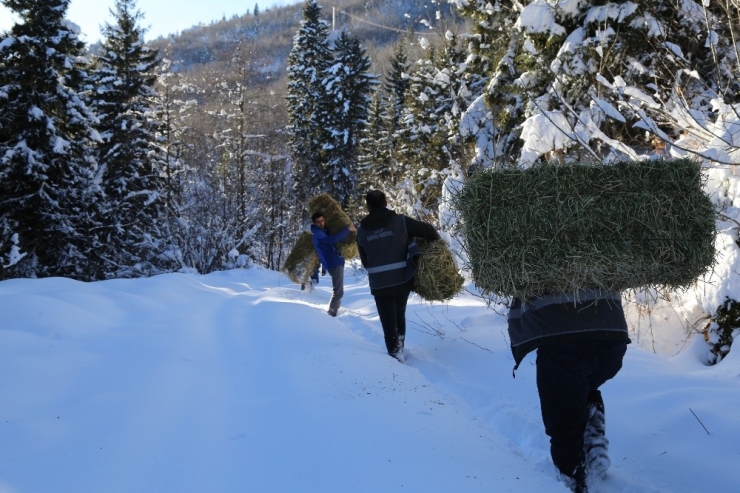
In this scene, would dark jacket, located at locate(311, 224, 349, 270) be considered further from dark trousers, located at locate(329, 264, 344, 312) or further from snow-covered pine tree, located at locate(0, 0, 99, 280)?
snow-covered pine tree, located at locate(0, 0, 99, 280)

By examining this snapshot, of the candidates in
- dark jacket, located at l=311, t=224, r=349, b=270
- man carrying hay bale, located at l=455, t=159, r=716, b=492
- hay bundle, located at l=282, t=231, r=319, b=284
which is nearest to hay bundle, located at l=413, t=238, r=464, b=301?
man carrying hay bale, located at l=455, t=159, r=716, b=492

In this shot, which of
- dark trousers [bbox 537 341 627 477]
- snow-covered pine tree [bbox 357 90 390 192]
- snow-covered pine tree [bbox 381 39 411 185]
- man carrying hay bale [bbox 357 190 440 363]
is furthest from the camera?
snow-covered pine tree [bbox 381 39 411 185]

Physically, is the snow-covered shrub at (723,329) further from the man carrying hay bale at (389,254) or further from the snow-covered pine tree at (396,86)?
the snow-covered pine tree at (396,86)

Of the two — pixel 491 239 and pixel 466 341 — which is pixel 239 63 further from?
pixel 491 239

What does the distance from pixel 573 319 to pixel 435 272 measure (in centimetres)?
300

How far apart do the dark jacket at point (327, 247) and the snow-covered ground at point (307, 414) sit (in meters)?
2.76

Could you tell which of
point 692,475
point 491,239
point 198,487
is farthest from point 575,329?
point 198,487

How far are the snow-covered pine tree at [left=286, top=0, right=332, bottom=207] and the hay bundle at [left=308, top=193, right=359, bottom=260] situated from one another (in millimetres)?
30047

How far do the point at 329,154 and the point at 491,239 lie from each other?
121 feet

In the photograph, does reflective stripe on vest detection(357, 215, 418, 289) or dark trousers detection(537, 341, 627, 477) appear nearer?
dark trousers detection(537, 341, 627, 477)

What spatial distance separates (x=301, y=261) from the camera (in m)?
12.2

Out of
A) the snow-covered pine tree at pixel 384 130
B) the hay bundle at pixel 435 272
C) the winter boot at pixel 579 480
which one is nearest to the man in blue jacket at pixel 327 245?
the hay bundle at pixel 435 272

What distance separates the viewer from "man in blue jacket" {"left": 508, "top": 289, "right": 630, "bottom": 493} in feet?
9.02

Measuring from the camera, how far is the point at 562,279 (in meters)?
2.75
